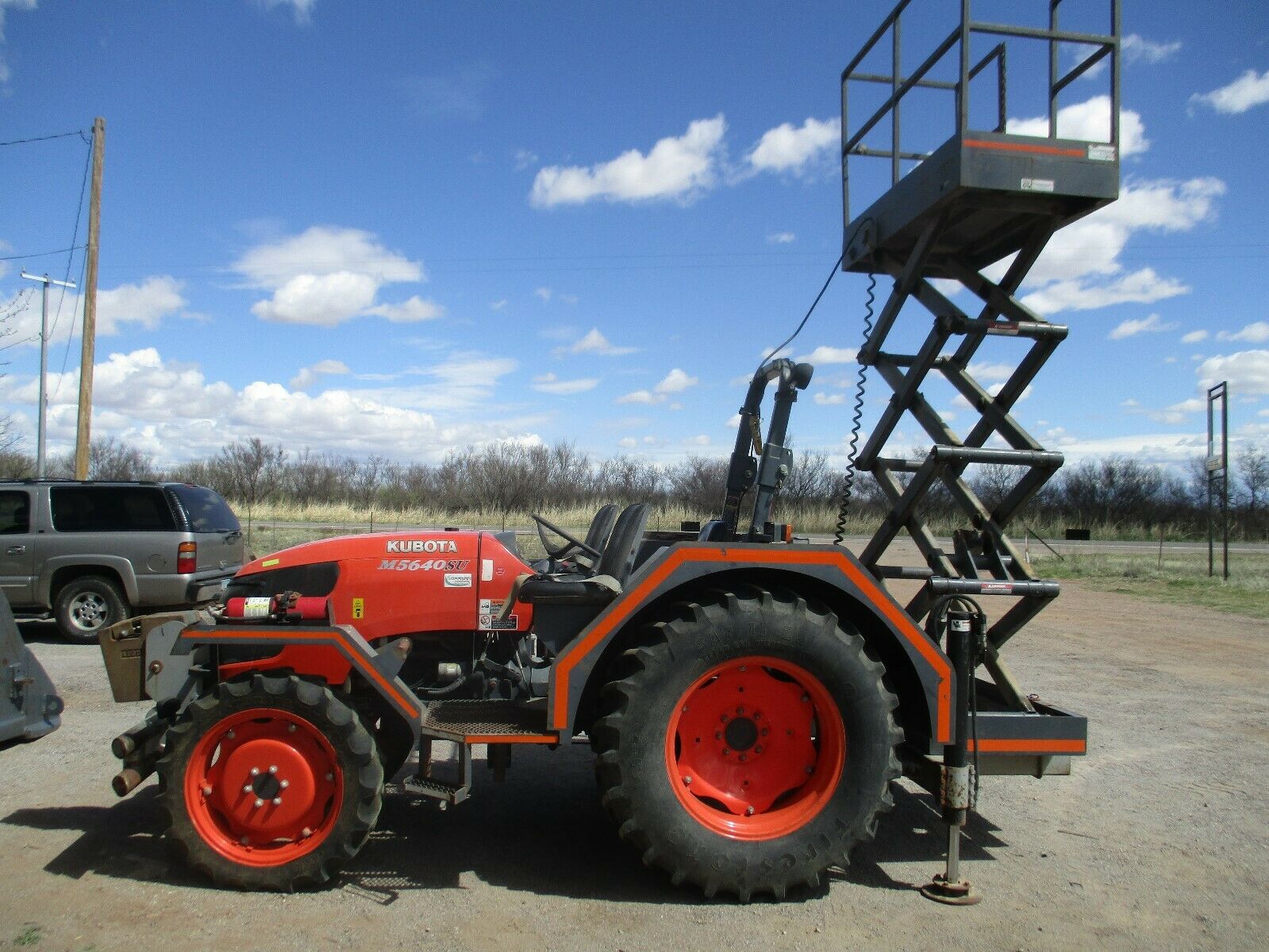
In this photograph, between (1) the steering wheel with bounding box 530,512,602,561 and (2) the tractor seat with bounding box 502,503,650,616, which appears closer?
(2) the tractor seat with bounding box 502,503,650,616

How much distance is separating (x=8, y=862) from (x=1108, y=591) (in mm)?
17494

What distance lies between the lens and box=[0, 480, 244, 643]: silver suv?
32.4 feet

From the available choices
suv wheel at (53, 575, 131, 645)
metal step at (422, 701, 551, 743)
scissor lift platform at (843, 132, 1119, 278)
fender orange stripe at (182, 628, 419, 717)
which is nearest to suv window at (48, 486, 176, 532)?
suv wheel at (53, 575, 131, 645)

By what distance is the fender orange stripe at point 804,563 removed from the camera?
12.6 feet

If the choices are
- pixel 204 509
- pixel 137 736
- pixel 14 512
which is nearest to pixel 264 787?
pixel 137 736

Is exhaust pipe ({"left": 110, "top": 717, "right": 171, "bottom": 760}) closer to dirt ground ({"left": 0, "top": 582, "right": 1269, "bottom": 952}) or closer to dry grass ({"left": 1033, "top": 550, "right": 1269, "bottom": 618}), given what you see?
dirt ground ({"left": 0, "top": 582, "right": 1269, "bottom": 952})

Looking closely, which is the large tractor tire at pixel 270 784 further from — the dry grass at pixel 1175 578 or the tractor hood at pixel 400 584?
the dry grass at pixel 1175 578

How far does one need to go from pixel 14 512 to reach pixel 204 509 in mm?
1968

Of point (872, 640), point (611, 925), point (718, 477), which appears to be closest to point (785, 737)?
point (872, 640)

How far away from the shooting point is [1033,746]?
13.4 ft

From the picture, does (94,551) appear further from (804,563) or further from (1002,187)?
(1002,187)

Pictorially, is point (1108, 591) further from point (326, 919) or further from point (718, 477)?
point (326, 919)

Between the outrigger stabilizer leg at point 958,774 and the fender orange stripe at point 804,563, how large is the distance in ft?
0.16

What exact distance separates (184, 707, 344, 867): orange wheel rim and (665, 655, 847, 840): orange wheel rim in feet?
4.99
